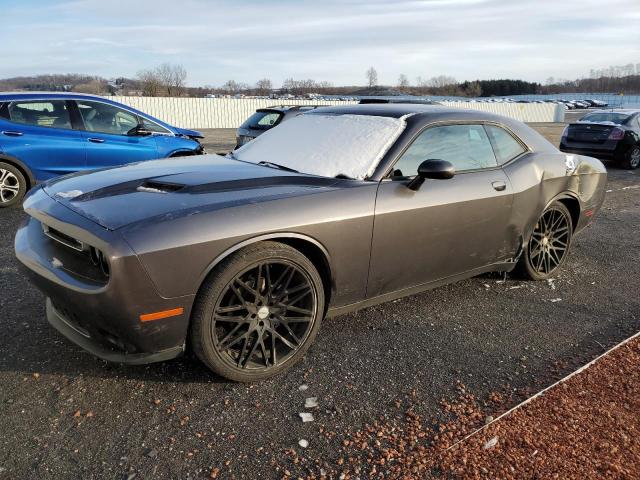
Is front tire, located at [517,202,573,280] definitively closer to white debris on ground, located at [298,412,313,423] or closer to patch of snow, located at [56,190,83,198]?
white debris on ground, located at [298,412,313,423]

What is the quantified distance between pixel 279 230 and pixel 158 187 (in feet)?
2.62

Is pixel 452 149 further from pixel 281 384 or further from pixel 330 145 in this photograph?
pixel 281 384

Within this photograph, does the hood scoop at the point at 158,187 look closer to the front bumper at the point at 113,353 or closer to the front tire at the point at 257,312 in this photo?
the front tire at the point at 257,312

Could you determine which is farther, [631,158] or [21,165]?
[631,158]

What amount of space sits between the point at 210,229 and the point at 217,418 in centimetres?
95

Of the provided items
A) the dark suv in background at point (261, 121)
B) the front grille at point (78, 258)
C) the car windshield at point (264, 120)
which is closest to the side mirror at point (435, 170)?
the front grille at point (78, 258)

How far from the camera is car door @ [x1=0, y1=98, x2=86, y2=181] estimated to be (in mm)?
7082

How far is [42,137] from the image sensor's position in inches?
284

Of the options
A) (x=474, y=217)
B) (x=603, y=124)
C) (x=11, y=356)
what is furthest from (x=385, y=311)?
(x=603, y=124)

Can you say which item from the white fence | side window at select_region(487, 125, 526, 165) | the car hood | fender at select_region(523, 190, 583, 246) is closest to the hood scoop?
the car hood

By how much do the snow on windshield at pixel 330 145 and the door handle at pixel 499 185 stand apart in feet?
2.86

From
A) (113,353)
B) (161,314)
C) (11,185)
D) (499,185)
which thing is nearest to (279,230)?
(161,314)

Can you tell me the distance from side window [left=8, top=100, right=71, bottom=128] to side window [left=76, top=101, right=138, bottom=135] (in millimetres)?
243

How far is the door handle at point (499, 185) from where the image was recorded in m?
3.91
